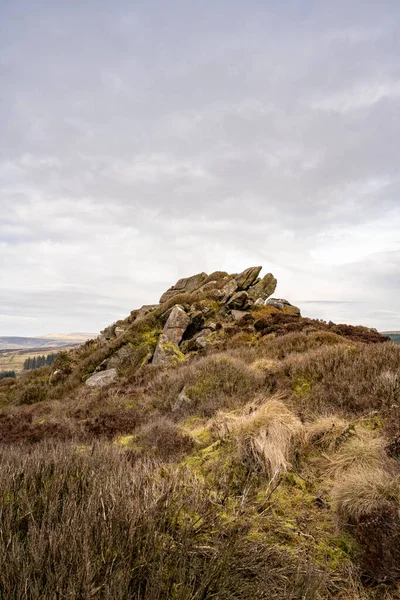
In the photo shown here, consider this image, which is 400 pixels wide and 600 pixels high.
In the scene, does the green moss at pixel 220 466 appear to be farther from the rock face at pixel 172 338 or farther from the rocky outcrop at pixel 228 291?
the rocky outcrop at pixel 228 291

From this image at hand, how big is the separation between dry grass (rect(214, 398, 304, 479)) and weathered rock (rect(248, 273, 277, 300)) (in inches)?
778

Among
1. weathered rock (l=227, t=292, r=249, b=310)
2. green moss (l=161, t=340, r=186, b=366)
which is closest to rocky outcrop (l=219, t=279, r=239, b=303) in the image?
weathered rock (l=227, t=292, r=249, b=310)

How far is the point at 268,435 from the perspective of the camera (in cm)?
443

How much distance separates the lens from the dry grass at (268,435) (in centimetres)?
394

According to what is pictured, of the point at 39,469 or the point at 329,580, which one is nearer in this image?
the point at 329,580

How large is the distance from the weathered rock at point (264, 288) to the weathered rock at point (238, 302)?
2.90 meters

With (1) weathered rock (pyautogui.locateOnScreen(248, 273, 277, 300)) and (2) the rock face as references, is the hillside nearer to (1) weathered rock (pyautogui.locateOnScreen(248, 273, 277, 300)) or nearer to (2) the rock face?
(2) the rock face

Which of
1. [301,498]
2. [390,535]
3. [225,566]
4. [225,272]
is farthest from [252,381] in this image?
[225,272]

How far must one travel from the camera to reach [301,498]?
3449mm

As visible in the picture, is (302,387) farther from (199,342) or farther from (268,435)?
(199,342)

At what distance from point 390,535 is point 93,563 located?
224 cm

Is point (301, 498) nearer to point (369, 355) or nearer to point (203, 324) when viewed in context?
point (369, 355)

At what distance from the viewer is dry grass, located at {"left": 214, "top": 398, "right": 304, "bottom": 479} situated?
3.94 metres

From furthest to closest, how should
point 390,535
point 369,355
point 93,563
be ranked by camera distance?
point 369,355, point 390,535, point 93,563
